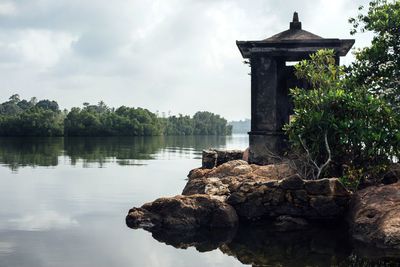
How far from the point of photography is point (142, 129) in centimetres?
12169

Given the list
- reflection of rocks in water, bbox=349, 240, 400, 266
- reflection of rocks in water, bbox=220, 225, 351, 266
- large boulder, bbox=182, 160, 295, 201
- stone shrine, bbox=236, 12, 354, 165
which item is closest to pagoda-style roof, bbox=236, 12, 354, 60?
stone shrine, bbox=236, 12, 354, 165

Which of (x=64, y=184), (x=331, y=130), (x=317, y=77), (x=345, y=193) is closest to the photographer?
(x=345, y=193)

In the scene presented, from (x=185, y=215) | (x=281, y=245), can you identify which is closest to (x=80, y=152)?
(x=185, y=215)

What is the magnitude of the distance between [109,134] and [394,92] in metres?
99.2

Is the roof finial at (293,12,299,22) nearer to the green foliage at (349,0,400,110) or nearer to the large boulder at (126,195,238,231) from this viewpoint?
the green foliage at (349,0,400,110)

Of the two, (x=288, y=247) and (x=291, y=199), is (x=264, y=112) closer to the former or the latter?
(x=291, y=199)

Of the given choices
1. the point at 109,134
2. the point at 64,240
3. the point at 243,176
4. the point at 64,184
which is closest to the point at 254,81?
the point at 243,176

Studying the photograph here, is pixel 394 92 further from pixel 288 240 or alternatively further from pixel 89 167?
pixel 89 167

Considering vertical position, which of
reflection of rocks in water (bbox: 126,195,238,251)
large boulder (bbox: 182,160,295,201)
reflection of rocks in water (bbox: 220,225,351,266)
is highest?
large boulder (bbox: 182,160,295,201)

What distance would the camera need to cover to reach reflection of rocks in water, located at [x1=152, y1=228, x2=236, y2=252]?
12969mm

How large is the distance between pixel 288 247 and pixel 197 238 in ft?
8.48

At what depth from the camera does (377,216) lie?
13773mm

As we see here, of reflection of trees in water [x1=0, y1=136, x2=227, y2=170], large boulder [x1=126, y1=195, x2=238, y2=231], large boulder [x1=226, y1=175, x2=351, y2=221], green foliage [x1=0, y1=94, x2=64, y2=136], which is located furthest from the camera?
green foliage [x1=0, y1=94, x2=64, y2=136]

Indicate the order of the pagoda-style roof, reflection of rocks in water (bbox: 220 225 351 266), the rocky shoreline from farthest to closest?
the pagoda-style roof → the rocky shoreline → reflection of rocks in water (bbox: 220 225 351 266)
